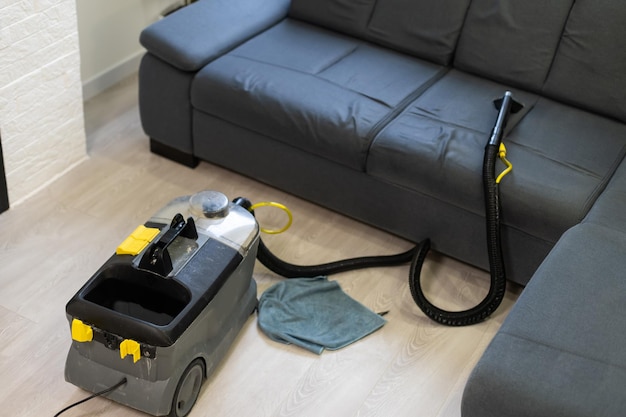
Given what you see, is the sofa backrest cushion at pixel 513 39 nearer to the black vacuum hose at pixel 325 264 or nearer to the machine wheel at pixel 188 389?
the black vacuum hose at pixel 325 264

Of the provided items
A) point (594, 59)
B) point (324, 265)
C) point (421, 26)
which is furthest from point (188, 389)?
point (594, 59)

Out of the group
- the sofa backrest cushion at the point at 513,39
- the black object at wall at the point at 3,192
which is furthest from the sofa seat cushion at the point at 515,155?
the black object at wall at the point at 3,192

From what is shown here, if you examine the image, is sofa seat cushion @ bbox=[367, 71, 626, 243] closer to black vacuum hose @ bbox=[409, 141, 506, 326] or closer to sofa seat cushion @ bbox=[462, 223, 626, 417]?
black vacuum hose @ bbox=[409, 141, 506, 326]

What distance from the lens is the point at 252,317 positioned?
250cm

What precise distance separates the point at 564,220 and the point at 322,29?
1.34m

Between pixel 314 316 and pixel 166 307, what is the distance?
0.54 metres

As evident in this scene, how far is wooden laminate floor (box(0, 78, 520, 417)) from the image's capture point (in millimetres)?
2240

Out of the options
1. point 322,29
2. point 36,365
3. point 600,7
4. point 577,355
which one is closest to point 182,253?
point 36,365

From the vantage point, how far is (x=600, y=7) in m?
2.79

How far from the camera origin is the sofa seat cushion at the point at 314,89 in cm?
271

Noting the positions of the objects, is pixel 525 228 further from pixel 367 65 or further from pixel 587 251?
pixel 367 65

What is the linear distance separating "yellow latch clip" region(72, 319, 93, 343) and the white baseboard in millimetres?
1679

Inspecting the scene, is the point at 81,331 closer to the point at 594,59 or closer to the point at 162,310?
the point at 162,310

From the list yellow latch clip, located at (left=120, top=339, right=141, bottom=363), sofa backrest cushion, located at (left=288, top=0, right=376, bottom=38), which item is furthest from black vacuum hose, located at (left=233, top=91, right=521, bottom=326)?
sofa backrest cushion, located at (left=288, top=0, right=376, bottom=38)
